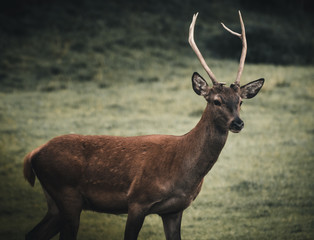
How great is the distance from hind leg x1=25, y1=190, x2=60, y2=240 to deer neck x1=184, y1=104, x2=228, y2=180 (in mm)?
1826

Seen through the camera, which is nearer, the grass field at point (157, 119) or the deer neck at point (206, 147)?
the deer neck at point (206, 147)

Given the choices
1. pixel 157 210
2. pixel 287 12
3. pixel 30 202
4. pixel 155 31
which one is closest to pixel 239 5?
pixel 287 12

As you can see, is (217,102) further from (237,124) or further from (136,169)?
(136,169)

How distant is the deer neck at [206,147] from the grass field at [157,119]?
3.03 meters

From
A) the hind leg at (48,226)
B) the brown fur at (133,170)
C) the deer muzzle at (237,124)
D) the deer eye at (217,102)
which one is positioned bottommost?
the hind leg at (48,226)

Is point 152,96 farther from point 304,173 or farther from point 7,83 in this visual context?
point 304,173

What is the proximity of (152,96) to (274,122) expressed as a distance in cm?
402

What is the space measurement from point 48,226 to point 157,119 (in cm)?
815

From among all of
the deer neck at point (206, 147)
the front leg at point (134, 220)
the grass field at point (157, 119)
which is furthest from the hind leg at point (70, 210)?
the grass field at point (157, 119)

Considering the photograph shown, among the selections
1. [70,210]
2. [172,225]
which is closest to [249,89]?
[172,225]

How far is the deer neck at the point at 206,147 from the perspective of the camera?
6277 millimetres

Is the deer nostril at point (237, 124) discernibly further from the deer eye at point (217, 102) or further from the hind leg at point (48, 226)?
the hind leg at point (48, 226)

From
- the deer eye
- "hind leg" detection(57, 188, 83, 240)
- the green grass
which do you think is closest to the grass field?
the green grass

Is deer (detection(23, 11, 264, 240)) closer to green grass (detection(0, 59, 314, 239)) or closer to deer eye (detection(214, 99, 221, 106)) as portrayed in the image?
deer eye (detection(214, 99, 221, 106))
